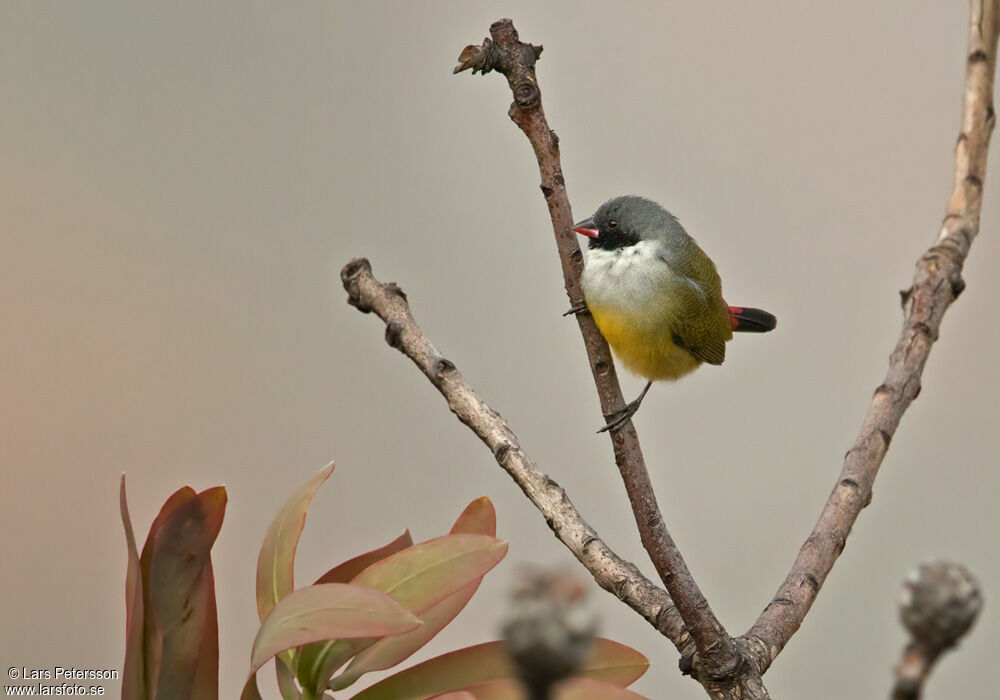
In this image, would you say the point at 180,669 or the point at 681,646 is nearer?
the point at 180,669

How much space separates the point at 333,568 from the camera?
2.86 ft

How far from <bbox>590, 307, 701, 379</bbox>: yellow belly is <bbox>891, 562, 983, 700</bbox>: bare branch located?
0.83 meters

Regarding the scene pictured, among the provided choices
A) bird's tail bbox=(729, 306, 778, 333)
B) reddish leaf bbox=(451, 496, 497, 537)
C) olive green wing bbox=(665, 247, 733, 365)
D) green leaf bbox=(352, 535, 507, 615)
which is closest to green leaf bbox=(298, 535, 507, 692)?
green leaf bbox=(352, 535, 507, 615)

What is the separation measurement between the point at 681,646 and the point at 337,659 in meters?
0.31

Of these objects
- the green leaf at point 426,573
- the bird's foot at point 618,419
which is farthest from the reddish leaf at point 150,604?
the bird's foot at point 618,419

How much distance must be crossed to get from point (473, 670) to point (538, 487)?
0.20 metres

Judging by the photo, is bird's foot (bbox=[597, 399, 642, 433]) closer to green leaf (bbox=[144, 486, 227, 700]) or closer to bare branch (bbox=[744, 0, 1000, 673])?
bare branch (bbox=[744, 0, 1000, 673])

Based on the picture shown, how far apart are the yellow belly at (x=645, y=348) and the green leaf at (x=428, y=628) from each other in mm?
324

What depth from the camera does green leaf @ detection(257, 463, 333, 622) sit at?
846 millimetres

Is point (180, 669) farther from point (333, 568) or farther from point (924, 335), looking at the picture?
point (924, 335)

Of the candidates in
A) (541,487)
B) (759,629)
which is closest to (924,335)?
(759,629)

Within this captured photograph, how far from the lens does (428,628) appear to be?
85 centimetres

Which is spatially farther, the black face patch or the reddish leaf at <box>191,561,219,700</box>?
the black face patch

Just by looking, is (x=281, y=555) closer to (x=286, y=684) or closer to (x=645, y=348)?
(x=286, y=684)
